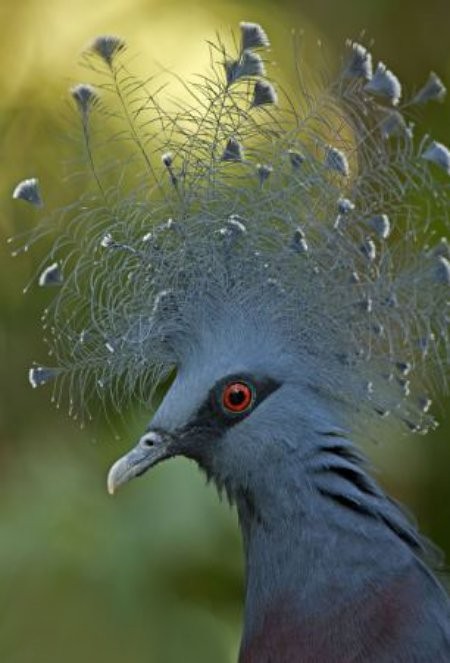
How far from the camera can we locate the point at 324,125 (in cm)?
213

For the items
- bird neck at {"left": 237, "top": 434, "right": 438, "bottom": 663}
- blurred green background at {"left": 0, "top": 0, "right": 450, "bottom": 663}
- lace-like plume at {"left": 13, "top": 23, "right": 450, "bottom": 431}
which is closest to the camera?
bird neck at {"left": 237, "top": 434, "right": 438, "bottom": 663}

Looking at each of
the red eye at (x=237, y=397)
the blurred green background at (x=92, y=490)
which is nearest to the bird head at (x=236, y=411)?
the red eye at (x=237, y=397)

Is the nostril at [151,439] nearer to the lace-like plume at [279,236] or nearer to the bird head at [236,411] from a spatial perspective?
the bird head at [236,411]

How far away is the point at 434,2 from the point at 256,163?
1862mm

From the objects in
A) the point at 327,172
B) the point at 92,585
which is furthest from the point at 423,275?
the point at 92,585

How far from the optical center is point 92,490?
286 cm

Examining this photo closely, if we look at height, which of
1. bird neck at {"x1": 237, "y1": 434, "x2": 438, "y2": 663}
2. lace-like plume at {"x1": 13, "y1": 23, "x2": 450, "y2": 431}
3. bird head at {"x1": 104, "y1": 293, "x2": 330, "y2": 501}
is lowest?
bird neck at {"x1": 237, "y1": 434, "x2": 438, "y2": 663}

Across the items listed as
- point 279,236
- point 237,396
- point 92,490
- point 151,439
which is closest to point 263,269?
point 279,236

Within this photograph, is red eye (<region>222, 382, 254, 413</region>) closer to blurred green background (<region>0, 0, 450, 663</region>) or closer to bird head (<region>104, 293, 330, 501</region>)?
bird head (<region>104, 293, 330, 501</region>)

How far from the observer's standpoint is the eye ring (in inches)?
82.7

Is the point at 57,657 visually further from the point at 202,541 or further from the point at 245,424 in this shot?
the point at 245,424

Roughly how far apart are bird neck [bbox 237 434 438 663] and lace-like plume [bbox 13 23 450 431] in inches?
6.3

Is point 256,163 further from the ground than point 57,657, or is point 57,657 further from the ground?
point 256,163

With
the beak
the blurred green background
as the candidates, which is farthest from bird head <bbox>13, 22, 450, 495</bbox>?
the blurred green background
